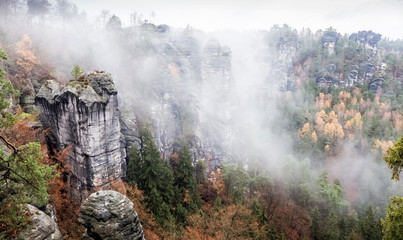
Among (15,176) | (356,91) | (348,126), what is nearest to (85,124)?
(15,176)

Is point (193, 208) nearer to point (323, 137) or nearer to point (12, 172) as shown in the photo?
point (12, 172)

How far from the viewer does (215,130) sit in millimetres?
68938

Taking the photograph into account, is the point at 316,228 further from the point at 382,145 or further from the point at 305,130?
the point at 305,130

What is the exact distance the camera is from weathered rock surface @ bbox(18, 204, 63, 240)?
12844 millimetres

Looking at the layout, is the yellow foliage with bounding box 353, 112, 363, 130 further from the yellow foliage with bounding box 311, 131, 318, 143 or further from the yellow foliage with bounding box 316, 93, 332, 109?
the yellow foliage with bounding box 311, 131, 318, 143

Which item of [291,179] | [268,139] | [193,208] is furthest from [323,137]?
[193,208]

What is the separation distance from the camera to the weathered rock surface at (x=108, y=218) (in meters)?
14.9

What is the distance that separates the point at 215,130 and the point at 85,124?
41.3m

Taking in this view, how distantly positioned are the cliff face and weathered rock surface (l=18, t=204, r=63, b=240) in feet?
61.2

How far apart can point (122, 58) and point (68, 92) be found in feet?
126

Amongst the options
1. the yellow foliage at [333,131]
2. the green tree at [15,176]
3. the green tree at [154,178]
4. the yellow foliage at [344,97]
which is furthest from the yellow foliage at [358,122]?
the green tree at [15,176]

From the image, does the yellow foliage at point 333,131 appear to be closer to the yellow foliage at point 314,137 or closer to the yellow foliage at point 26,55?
the yellow foliage at point 314,137

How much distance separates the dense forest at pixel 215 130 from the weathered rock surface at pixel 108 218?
12.1 ft

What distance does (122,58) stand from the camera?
67.2m
